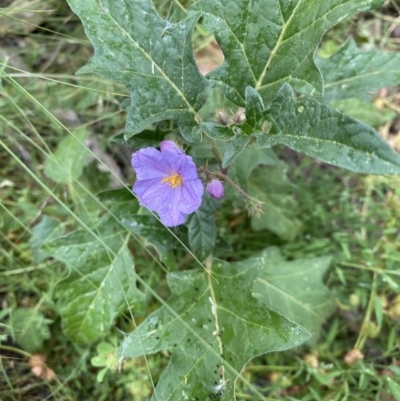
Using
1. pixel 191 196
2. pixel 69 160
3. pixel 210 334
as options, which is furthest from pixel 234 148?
pixel 69 160

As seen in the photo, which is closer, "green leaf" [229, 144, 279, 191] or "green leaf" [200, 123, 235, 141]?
"green leaf" [200, 123, 235, 141]

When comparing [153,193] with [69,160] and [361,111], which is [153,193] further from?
[361,111]

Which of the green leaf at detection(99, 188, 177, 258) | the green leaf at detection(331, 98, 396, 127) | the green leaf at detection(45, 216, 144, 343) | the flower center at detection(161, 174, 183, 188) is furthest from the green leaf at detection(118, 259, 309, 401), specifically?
the green leaf at detection(331, 98, 396, 127)

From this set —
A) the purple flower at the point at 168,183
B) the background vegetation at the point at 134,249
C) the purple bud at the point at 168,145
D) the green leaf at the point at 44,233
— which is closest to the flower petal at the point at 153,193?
the purple flower at the point at 168,183

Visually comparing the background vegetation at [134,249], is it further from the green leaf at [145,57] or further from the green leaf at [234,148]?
the green leaf at [234,148]

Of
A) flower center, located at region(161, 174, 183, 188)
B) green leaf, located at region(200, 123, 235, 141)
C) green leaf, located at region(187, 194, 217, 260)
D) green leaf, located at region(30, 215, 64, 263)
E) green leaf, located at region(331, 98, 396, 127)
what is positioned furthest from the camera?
green leaf, located at region(331, 98, 396, 127)

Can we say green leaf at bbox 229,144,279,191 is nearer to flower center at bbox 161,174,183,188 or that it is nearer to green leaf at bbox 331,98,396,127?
flower center at bbox 161,174,183,188
